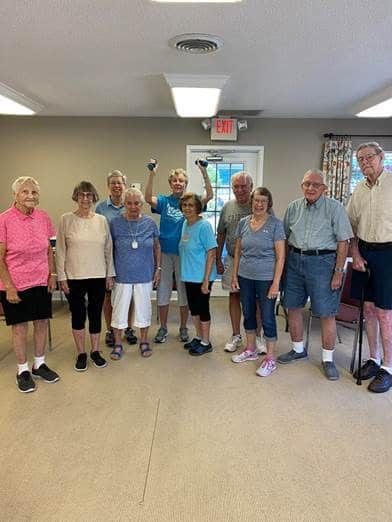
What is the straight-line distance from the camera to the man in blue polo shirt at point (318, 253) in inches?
112

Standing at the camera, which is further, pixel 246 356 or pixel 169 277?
pixel 169 277

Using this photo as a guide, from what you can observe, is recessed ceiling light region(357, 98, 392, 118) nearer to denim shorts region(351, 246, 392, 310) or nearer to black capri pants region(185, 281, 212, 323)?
denim shorts region(351, 246, 392, 310)

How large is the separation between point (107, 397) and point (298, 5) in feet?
8.56

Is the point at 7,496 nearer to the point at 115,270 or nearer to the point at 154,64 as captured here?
the point at 115,270

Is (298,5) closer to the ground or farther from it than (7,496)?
farther from it

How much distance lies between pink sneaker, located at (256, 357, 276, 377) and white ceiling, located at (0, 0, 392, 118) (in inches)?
88.3

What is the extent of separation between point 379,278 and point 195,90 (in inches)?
85.1

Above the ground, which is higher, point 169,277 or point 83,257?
point 83,257

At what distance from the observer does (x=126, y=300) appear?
314 centimetres

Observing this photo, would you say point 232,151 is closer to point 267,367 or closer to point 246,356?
point 246,356

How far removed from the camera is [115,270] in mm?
3102

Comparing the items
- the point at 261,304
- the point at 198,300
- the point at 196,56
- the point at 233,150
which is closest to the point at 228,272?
the point at 198,300

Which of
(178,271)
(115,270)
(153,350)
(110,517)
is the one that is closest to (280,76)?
(178,271)

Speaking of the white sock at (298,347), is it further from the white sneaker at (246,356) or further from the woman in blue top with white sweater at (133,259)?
the woman in blue top with white sweater at (133,259)
